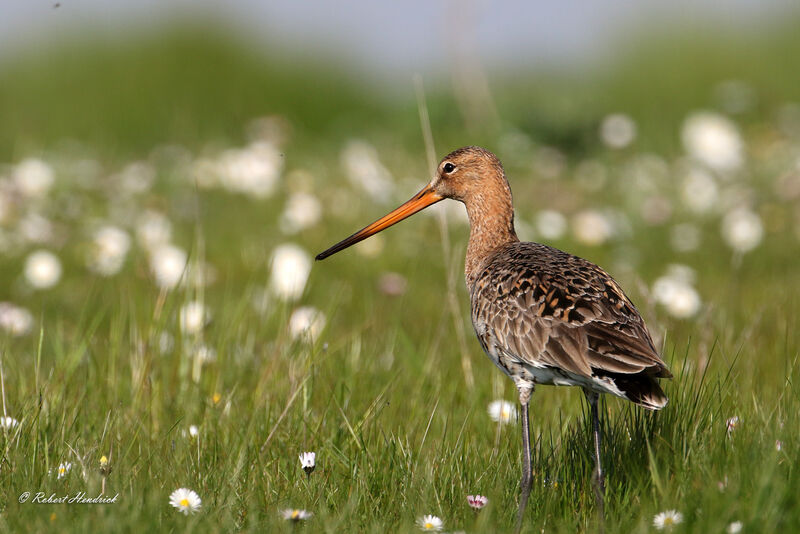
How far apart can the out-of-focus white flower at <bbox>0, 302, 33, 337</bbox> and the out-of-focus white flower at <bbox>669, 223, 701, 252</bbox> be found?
17.0 feet

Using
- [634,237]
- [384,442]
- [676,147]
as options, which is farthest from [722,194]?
[384,442]

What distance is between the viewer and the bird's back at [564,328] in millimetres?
3740

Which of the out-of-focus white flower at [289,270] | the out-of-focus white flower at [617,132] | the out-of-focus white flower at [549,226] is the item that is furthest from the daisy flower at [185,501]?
the out-of-focus white flower at [617,132]

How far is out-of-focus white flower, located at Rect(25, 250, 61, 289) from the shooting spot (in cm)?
734

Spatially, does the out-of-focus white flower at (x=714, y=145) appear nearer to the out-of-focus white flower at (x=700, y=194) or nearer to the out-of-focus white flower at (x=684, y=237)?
the out-of-focus white flower at (x=700, y=194)

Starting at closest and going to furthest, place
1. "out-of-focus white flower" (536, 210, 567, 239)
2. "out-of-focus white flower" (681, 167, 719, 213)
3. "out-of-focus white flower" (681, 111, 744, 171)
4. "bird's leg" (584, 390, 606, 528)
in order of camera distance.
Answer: "bird's leg" (584, 390, 606, 528) → "out-of-focus white flower" (536, 210, 567, 239) → "out-of-focus white flower" (681, 167, 719, 213) → "out-of-focus white flower" (681, 111, 744, 171)

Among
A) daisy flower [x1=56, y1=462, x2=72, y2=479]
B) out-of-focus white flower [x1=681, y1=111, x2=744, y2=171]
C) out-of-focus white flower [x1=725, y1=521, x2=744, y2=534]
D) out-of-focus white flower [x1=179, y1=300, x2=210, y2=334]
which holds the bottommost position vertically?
out-of-focus white flower [x1=725, y1=521, x2=744, y2=534]

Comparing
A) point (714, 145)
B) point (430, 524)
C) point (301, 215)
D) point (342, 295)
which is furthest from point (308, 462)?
point (714, 145)

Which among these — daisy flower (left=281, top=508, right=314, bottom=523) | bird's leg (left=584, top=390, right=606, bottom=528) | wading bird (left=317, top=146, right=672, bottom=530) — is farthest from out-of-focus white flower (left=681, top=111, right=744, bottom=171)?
daisy flower (left=281, top=508, right=314, bottom=523)

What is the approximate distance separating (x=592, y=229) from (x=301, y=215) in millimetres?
2424

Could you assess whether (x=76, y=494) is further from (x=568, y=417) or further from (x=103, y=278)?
(x=103, y=278)

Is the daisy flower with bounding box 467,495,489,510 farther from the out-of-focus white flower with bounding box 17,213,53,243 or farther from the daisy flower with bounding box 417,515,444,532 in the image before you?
the out-of-focus white flower with bounding box 17,213,53,243

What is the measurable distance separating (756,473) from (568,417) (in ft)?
4.90

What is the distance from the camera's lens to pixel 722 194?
985 cm
